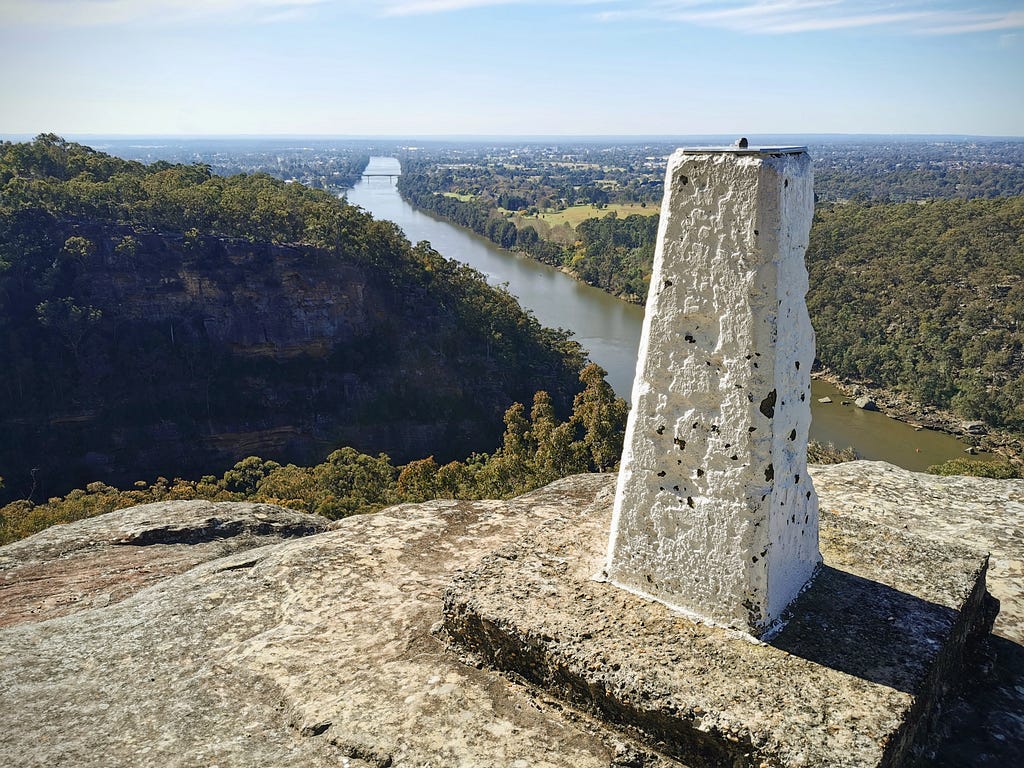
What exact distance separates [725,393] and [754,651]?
1.58m

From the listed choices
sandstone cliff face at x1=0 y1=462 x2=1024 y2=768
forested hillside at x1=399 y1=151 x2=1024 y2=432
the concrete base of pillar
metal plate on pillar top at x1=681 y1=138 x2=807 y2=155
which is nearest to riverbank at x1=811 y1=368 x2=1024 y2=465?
forested hillside at x1=399 y1=151 x2=1024 y2=432

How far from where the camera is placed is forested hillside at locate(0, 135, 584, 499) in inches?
1385

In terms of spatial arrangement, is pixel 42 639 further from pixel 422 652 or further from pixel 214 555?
pixel 422 652

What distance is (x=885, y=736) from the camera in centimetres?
387

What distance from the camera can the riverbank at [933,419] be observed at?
113 feet

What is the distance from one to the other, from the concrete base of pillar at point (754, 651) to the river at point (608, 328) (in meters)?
30.3

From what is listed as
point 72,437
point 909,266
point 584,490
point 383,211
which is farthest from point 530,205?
point 584,490

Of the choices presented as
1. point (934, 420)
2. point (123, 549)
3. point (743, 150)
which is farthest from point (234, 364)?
point (743, 150)

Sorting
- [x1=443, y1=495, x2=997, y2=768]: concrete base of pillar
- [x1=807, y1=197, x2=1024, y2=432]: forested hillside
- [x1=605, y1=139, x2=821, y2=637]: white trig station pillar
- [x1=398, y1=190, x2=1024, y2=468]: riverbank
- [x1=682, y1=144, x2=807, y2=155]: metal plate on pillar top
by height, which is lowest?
[x1=398, y1=190, x2=1024, y2=468]: riverbank

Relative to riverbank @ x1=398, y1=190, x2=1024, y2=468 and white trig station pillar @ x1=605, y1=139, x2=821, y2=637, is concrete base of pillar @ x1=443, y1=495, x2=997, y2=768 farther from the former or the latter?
riverbank @ x1=398, y1=190, x2=1024, y2=468

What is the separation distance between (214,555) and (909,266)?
49107mm

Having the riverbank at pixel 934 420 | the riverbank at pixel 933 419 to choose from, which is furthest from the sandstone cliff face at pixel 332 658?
the riverbank at pixel 933 419

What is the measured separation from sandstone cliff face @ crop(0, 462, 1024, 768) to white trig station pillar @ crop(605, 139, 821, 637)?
1.19m

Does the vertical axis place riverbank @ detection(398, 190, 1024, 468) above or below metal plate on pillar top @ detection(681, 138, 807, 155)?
below
